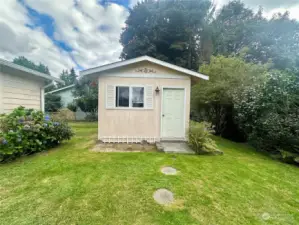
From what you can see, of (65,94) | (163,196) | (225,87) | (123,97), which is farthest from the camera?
(65,94)

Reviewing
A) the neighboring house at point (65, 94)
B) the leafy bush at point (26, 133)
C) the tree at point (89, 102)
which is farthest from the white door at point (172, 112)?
the neighboring house at point (65, 94)

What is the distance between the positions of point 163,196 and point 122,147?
3.13 metres

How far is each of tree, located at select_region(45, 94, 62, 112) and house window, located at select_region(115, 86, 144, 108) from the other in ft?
51.5

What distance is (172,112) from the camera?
20.9 ft

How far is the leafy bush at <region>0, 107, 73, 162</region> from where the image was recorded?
4.45m

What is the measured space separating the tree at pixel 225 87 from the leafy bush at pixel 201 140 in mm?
3260

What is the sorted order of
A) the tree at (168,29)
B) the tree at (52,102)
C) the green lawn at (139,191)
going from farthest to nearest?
the tree at (52,102) → the tree at (168,29) → the green lawn at (139,191)

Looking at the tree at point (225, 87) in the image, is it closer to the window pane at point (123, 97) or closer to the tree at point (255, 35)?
the window pane at point (123, 97)

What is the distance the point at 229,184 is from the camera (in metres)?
3.31

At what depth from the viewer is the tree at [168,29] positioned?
17.3 meters

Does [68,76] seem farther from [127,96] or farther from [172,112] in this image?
[172,112]

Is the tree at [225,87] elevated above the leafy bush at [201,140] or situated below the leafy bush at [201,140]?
above

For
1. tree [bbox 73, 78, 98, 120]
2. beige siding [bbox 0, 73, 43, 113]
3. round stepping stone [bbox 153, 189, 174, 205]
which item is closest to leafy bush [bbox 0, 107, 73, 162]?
beige siding [bbox 0, 73, 43, 113]

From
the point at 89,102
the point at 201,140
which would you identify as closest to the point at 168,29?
the point at 89,102
